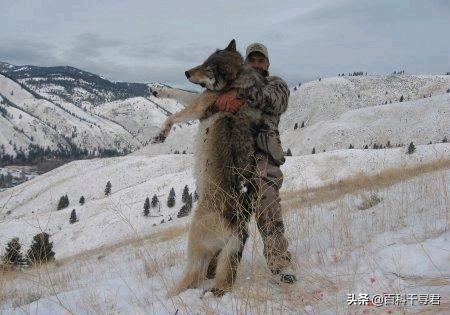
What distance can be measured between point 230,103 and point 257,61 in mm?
828

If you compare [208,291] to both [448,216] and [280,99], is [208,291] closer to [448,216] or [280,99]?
[280,99]

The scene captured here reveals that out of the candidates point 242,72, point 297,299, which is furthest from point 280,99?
point 297,299

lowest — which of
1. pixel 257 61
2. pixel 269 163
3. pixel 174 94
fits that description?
pixel 269 163

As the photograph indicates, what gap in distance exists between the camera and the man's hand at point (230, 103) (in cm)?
427

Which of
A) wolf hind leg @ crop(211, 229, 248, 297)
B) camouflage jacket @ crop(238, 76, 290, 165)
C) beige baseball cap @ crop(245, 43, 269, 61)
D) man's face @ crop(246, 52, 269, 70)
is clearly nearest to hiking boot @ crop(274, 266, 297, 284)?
wolf hind leg @ crop(211, 229, 248, 297)

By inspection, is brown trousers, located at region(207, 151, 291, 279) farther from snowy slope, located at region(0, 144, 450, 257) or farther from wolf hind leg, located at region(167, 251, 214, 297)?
snowy slope, located at region(0, 144, 450, 257)

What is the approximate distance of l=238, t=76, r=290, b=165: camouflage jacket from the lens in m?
4.27

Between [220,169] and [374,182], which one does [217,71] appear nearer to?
[220,169]

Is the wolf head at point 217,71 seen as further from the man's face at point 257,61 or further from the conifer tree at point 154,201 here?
the conifer tree at point 154,201

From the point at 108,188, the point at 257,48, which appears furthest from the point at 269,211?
the point at 108,188

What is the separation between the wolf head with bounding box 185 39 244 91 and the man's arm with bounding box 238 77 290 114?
26 cm

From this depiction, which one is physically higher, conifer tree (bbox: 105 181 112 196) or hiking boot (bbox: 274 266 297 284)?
hiking boot (bbox: 274 266 297 284)

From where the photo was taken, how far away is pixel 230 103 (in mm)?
4262

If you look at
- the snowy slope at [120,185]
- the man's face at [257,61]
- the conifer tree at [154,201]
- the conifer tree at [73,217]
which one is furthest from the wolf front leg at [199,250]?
the conifer tree at [73,217]
